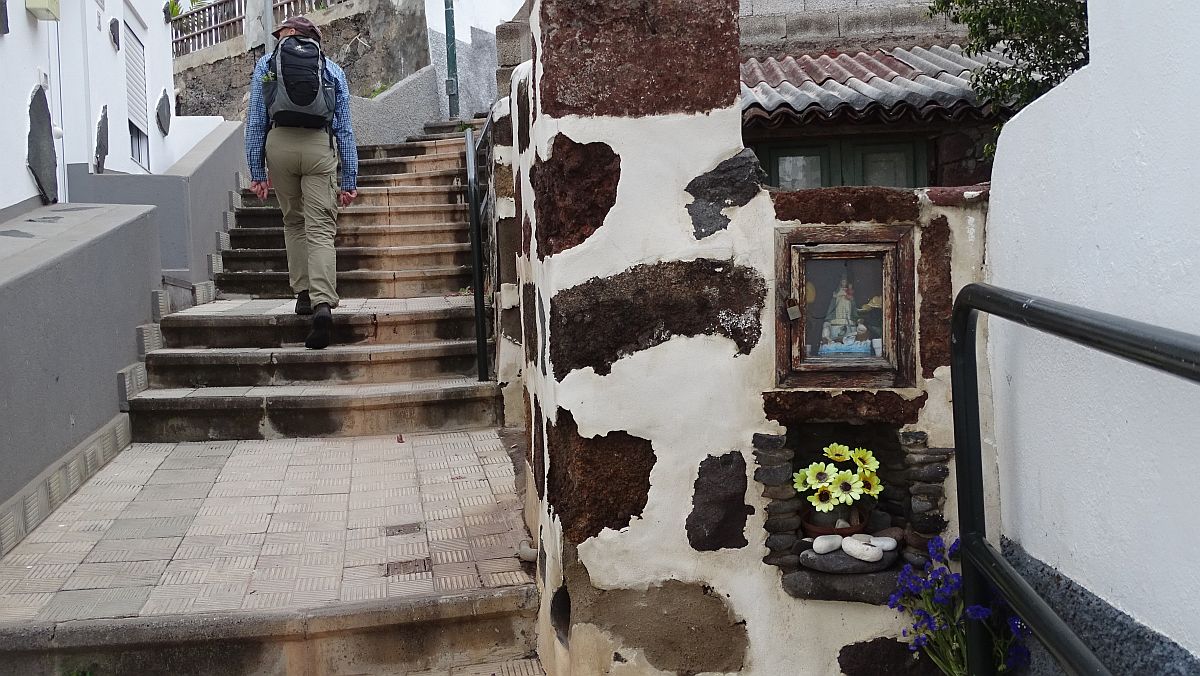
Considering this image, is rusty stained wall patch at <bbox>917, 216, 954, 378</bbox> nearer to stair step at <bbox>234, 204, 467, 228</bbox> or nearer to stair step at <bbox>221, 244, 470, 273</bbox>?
stair step at <bbox>221, 244, 470, 273</bbox>

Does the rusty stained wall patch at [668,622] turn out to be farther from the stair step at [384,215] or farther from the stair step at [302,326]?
the stair step at [384,215]

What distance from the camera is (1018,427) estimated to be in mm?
1803

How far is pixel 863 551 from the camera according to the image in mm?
1973

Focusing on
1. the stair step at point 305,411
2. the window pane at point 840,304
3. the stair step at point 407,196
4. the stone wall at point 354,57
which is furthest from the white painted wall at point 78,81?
the stone wall at point 354,57

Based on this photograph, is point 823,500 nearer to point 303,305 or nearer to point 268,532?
point 268,532

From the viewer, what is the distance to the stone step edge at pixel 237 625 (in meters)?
2.22

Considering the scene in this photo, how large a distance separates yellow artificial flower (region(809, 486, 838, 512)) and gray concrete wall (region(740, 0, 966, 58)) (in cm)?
652

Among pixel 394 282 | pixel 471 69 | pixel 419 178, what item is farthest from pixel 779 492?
pixel 471 69

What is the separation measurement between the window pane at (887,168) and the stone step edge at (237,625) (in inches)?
196

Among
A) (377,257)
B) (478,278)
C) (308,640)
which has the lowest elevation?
(308,640)

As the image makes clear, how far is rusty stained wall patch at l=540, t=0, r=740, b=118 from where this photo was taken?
77.6 inches

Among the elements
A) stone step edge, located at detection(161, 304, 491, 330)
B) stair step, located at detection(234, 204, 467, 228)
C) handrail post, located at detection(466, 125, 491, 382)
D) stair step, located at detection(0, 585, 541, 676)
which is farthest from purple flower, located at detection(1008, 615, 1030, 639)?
stair step, located at detection(234, 204, 467, 228)

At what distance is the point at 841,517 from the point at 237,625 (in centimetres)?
148

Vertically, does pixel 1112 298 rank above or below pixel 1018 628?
above
